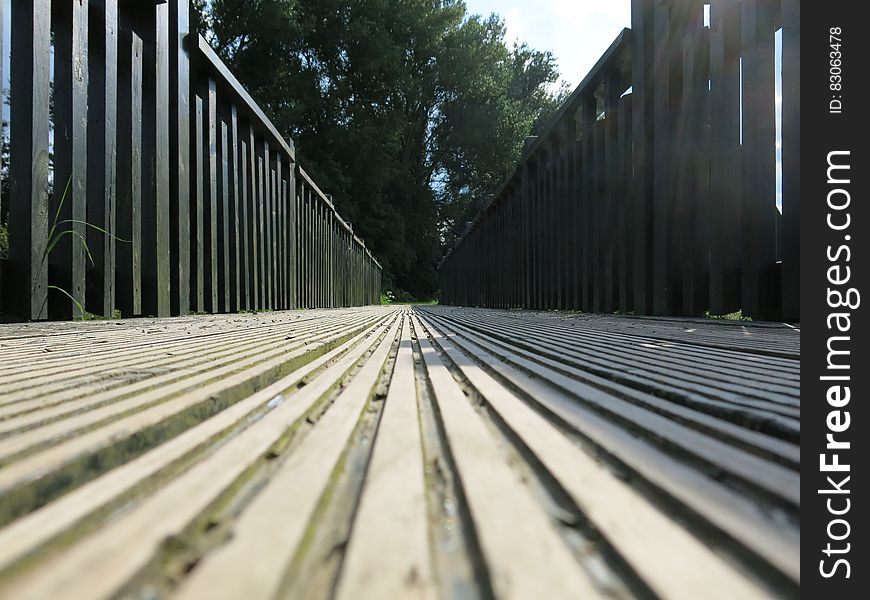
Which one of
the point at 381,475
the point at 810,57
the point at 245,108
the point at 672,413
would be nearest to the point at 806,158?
the point at 810,57

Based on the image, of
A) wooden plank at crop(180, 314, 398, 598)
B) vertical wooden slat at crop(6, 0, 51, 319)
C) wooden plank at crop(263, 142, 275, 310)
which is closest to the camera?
wooden plank at crop(180, 314, 398, 598)

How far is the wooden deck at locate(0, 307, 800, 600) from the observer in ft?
0.67

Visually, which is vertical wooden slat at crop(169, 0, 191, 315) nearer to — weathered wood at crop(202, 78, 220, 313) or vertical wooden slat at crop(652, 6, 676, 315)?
weathered wood at crop(202, 78, 220, 313)

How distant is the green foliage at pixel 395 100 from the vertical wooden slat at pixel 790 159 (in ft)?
40.5

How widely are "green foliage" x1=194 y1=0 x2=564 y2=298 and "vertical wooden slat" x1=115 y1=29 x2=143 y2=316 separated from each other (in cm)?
1122

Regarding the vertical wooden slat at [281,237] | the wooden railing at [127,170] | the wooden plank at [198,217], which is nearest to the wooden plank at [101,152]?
the wooden railing at [127,170]

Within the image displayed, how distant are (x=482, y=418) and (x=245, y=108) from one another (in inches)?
137

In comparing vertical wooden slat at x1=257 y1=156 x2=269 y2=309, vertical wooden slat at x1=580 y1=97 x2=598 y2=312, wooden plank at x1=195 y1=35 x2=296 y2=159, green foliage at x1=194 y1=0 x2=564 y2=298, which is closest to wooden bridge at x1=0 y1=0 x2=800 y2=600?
wooden plank at x1=195 y1=35 x2=296 y2=159

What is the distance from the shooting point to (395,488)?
0.93 feet

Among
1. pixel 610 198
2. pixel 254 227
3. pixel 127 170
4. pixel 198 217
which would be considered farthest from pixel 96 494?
pixel 254 227

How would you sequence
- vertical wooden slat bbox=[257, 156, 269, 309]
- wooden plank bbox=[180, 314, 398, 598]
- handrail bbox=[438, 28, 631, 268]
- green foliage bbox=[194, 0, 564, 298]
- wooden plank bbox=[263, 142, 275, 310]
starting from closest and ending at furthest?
wooden plank bbox=[180, 314, 398, 598] → handrail bbox=[438, 28, 631, 268] → vertical wooden slat bbox=[257, 156, 269, 309] → wooden plank bbox=[263, 142, 275, 310] → green foliage bbox=[194, 0, 564, 298]

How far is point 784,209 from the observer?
167 cm

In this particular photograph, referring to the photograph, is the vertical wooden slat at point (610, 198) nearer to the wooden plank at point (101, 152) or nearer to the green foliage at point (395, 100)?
the wooden plank at point (101, 152)

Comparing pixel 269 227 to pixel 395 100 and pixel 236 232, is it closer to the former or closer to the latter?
pixel 236 232
